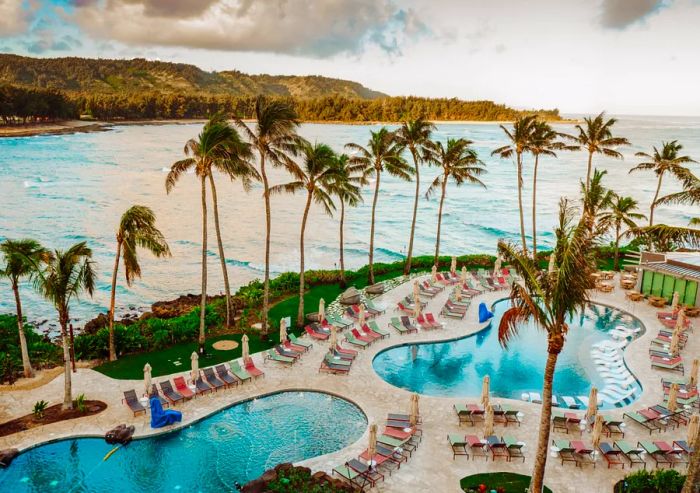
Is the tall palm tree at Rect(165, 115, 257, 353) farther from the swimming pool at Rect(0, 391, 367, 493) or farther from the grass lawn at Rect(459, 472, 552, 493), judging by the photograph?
the grass lawn at Rect(459, 472, 552, 493)

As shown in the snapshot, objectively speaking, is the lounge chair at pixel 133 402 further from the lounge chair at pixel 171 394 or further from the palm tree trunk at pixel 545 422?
the palm tree trunk at pixel 545 422

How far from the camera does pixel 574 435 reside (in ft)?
54.3

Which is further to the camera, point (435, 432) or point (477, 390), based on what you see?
point (477, 390)

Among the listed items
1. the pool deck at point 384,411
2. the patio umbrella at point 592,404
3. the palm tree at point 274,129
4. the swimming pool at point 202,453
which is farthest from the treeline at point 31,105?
the patio umbrella at point 592,404

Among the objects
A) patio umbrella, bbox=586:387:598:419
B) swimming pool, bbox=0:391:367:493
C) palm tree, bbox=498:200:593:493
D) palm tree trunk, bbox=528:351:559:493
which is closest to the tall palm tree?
swimming pool, bbox=0:391:367:493

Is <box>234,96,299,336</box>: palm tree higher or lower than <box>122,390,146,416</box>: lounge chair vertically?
higher

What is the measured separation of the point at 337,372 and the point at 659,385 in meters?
12.7

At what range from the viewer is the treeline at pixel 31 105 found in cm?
11754

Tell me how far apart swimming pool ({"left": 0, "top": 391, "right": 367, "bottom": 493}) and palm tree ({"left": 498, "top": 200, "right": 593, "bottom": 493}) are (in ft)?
24.3

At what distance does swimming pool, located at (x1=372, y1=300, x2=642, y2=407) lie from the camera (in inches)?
798

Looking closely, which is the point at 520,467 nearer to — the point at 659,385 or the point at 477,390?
the point at 477,390

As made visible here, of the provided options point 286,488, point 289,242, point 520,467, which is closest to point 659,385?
point 520,467

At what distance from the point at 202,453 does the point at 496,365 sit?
13.0 metres

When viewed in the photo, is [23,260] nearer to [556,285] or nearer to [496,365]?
[556,285]
